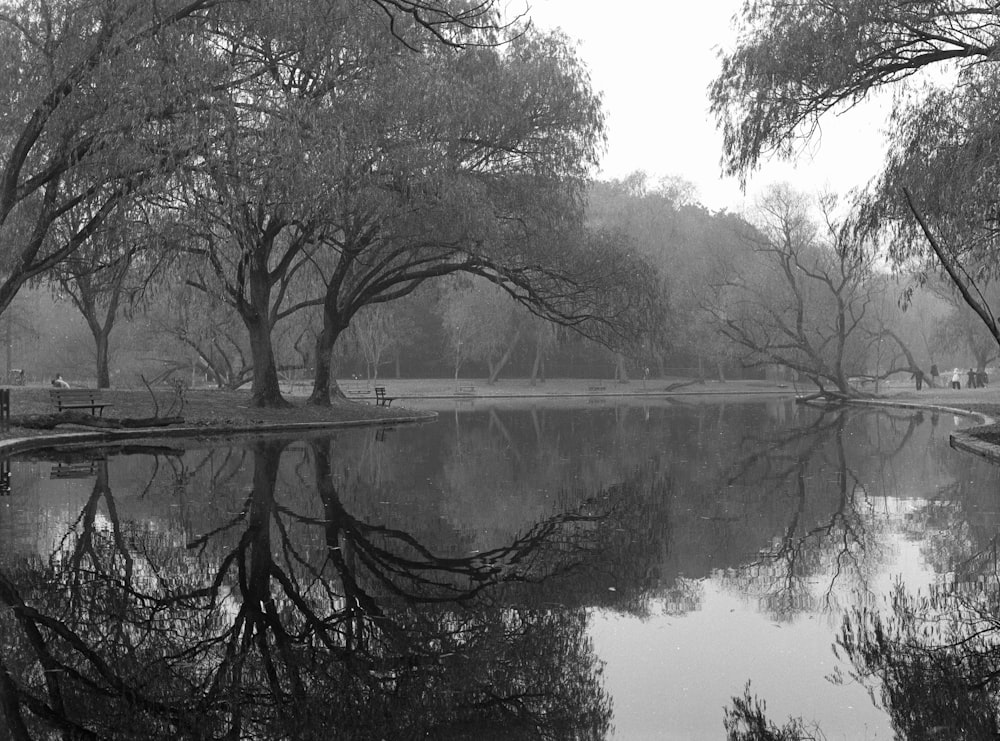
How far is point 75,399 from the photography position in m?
21.2

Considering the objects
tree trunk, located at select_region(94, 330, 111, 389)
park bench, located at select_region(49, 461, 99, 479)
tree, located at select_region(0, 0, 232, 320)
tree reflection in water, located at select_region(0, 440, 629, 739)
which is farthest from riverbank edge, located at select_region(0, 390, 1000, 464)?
tree trunk, located at select_region(94, 330, 111, 389)

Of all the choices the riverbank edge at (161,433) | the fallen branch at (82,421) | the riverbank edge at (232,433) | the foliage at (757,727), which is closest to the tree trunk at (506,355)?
the riverbank edge at (232,433)

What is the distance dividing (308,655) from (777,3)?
17198mm

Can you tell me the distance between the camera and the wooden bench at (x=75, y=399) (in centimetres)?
2081

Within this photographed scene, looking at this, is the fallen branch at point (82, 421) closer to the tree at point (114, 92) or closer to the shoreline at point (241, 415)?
the shoreline at point (241, 415)

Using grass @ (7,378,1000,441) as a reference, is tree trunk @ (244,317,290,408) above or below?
above

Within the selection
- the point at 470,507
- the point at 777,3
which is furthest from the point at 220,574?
the point at 777,3

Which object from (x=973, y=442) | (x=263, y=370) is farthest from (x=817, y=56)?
(x=263, y=370)

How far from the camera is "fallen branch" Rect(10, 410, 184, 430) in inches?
746

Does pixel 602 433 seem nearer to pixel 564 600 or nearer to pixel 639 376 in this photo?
pixel 564 600

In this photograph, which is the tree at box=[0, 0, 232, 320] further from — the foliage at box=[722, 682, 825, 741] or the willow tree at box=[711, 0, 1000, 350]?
the foliage at box=[722, 682, 825, 741]

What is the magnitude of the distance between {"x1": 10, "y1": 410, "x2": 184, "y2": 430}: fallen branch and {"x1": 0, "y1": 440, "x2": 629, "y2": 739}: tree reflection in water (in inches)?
471

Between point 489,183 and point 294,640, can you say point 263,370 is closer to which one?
point 489,183

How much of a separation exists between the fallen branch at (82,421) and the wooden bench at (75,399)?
0.64ft
